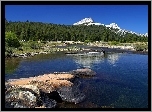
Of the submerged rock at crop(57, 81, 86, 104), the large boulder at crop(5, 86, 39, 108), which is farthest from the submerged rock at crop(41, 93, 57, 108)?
the submerged rock at crop(57, 81, 86, 104)

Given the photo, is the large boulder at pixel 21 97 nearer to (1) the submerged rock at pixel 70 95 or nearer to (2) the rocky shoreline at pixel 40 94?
(2) the rocky shoreline at pixel 40 94

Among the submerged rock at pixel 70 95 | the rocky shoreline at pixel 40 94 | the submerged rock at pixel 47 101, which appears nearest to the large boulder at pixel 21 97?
the rocky shoreline at pixel 40 94

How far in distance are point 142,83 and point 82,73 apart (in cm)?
269

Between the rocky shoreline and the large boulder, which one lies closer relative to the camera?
the large boulder

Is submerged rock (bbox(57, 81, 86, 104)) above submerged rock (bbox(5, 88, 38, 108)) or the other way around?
the other way around

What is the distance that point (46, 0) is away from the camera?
11.1 feet

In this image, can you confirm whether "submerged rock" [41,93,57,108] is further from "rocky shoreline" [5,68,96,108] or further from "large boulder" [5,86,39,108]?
"large boulder" [5,86,39,108]

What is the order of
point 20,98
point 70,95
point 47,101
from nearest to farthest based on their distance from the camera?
point 20,98 < point 47,101 < point 70,95

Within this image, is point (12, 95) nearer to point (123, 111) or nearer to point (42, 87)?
point (42, 87)

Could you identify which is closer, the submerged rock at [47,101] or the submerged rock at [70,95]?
the submerged rock at [47,101]

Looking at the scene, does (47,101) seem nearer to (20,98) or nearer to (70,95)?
(20,98)

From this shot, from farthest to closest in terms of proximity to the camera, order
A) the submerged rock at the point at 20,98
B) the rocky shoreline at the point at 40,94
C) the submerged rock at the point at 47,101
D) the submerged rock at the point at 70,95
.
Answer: the submerged rock at the point at 70,95
the submerged rock at the point at 47,101
the rocky shoreline at the point at 40,94
the submerged rock at the point at 20,98

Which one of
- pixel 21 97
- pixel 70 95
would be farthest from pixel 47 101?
pixel 70 95

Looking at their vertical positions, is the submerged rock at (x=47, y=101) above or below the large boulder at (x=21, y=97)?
below
